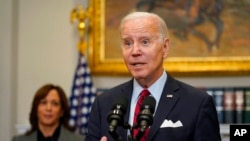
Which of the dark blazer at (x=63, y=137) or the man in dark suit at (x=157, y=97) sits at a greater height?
the man in dark suit at (x=157, y=97)

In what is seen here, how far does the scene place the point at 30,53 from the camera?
6297 mm

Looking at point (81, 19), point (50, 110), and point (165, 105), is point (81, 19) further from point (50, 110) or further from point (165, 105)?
point (165, 105)

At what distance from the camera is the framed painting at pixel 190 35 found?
5844 millimetres

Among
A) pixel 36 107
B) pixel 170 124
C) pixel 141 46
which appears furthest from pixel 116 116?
pixel 36 107

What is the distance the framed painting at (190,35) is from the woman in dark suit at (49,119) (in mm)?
1061

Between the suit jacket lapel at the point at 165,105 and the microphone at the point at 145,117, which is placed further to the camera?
the suit jacket lapel at the point at 165,105

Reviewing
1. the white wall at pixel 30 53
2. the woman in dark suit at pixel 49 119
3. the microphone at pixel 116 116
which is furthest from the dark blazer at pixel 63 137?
the microphone at pixel 116 116

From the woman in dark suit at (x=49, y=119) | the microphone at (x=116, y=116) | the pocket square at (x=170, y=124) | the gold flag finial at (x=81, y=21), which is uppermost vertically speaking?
the gold flag finial at (x=81, y=21)

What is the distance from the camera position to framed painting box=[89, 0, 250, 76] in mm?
5844

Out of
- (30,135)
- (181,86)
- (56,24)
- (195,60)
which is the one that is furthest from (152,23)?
(56,24)

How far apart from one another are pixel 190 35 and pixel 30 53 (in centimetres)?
214

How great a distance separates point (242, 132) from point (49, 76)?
4.47m

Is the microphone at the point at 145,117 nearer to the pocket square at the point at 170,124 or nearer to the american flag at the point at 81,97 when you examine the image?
the pocket square at the point at 170,124

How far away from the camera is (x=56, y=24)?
6.27m
